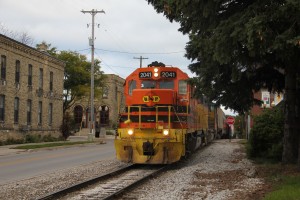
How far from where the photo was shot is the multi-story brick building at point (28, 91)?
115 feet

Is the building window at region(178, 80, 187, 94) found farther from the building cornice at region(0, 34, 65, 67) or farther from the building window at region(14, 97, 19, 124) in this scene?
the building window at region(14, 97, 19, 124)

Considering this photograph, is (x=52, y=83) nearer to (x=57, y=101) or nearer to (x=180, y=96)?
(x=57, y=101)

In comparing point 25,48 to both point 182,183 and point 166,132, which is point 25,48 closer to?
point 166,132

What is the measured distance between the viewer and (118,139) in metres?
16.3

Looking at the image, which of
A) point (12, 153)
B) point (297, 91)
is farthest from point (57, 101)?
point (297, 91)

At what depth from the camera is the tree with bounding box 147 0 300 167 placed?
35.0 ft

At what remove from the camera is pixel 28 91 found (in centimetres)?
3919

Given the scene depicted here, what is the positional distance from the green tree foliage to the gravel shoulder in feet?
5.30

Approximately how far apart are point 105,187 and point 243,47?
5.35 meters

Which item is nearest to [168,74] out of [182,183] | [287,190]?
[182,183]

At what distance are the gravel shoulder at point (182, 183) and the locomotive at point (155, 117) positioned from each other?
90cm

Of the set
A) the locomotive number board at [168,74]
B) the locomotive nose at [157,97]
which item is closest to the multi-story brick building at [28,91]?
the locomotive number board at [168,74]

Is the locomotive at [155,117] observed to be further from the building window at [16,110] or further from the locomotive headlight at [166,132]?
the building window at [16,110]

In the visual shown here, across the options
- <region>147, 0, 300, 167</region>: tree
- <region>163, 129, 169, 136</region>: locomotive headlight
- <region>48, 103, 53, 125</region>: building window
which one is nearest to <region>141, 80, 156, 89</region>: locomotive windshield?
<region>147, 0, 300, 167</region>: tree
